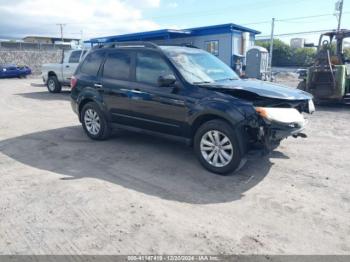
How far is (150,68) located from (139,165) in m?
1.67

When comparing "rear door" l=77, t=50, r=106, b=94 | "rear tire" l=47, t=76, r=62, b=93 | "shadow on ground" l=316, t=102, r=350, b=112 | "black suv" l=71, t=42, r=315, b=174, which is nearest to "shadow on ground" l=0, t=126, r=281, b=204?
"black suv" l=71, t=42, r=315, b=174

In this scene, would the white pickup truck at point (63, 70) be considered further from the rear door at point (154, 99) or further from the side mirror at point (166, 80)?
the side mirror at point (166, 80)

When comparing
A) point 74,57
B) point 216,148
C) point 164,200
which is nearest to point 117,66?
point 216,148

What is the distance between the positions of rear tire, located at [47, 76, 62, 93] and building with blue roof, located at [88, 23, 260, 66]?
7518mm

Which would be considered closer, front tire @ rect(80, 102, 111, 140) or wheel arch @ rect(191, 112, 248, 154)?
wheel arch @ rect(191, 112, 248, 154)

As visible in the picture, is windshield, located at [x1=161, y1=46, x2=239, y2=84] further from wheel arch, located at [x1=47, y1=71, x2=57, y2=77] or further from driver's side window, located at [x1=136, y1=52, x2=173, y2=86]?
wheel arch, located at [x1=47, y1=71, x2=57, y2=77]

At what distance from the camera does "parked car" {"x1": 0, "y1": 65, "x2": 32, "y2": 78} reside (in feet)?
84.3

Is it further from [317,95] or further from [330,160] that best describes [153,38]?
[330,160]

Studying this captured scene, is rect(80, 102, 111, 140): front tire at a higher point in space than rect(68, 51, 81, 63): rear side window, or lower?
lower

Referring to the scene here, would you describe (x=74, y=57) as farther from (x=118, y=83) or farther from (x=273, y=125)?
(x=273, y=125)

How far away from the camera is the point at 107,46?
680cm

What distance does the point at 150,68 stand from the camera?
580 centimetres

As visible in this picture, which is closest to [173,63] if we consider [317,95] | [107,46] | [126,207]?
[107,46]

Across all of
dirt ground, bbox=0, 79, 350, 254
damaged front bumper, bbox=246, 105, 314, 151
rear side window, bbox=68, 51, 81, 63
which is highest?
rear side window, bbox=68, 51, 81, 63
